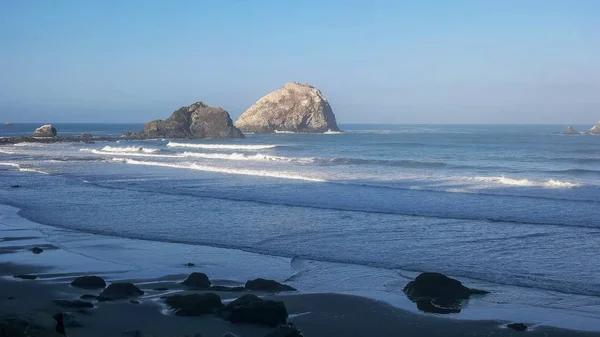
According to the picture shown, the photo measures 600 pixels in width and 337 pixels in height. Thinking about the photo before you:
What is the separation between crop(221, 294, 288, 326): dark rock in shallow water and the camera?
9367 mm

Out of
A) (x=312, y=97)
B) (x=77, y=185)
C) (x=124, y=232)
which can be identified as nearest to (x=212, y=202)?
(x=124, y=232)

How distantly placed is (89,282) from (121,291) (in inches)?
39.2

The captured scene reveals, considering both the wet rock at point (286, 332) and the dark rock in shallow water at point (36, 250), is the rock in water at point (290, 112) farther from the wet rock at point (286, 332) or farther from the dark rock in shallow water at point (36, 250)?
the wet rock at point (286, 332)

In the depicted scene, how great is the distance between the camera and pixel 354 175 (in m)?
34.4

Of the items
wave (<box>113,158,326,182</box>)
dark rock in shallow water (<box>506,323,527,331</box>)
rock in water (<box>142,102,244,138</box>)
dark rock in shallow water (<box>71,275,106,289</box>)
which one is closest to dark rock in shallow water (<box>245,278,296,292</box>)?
dark rock in shallow water (<box>71,275,106,289</box>)

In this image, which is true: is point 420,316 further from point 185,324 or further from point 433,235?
point 433,235

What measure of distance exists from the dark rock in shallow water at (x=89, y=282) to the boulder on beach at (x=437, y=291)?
5268 millimetres

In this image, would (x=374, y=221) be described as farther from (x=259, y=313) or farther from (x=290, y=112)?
(x=290, y=112)

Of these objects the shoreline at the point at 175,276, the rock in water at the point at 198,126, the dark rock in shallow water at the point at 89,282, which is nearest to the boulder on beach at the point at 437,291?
the shoreline at the point at 175,276

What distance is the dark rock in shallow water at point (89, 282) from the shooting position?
11.4 m

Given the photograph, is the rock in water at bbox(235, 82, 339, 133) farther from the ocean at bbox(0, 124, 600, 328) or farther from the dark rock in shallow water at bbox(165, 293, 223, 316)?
the dark rock in shallow water at bbox(165, 293, 223, 316)

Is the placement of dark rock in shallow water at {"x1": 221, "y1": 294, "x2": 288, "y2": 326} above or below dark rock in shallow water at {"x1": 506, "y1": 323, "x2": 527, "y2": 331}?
above

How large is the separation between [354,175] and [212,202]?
12.6 meters

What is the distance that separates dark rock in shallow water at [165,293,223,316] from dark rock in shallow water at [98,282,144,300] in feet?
2.68
